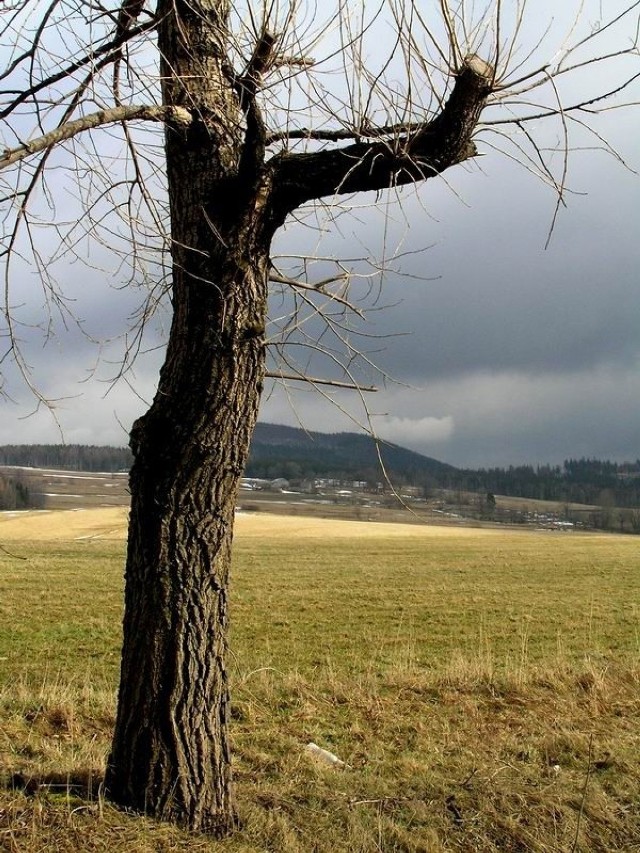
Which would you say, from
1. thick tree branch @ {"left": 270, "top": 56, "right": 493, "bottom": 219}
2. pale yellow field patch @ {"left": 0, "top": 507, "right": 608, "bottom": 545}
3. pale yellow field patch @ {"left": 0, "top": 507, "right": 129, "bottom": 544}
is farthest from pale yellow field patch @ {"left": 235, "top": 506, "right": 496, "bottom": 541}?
thick tree branch @ {"left": 270, "top": 56, "right": 493, "bottom": 219}

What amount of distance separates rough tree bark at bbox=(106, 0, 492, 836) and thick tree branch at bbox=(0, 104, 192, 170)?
7 centimetres

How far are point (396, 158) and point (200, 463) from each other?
1.79m

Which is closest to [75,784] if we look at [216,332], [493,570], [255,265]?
[216,332]

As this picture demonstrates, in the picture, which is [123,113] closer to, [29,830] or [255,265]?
[255,265]

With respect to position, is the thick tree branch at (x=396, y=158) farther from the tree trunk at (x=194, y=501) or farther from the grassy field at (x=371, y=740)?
the grassy field at (x=371, y=740)

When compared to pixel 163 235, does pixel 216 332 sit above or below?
below

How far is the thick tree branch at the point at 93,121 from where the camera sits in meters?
3.30

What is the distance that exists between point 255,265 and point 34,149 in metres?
1.17

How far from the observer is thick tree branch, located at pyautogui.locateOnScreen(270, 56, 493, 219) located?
3504 millimetres

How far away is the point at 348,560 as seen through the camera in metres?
38.3

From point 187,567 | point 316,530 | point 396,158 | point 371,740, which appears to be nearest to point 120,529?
point 316,530

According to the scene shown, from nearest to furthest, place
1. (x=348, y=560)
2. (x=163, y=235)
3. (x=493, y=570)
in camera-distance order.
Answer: (x=163, y=235), (x=493, y=570), (x=348, y=560)

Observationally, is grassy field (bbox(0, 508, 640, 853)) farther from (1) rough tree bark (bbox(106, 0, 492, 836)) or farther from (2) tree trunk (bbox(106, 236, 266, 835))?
(1) rough tree bark (bbox(106, 0, 492, 836))

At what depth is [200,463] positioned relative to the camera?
3881mm
